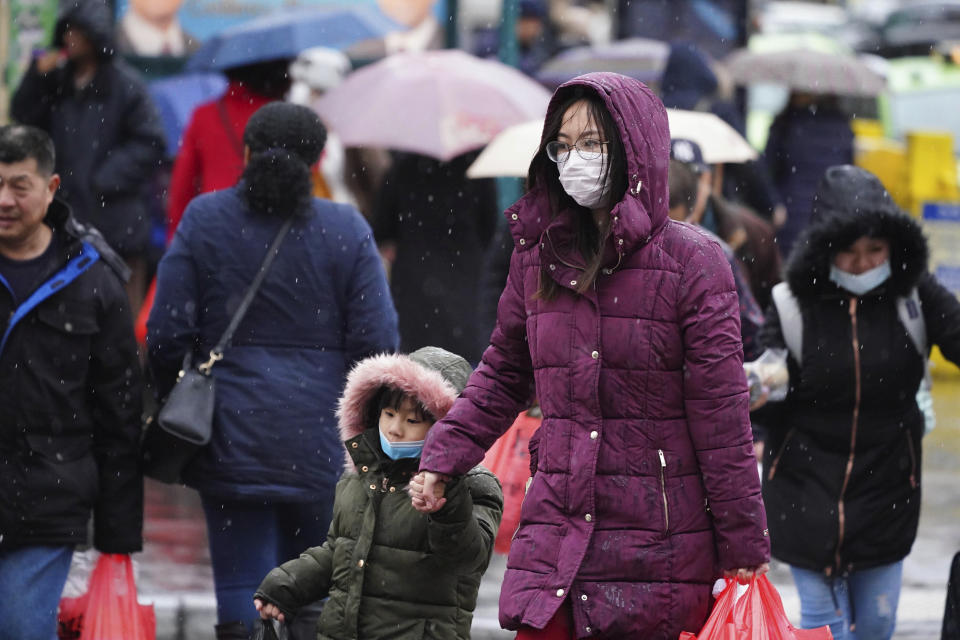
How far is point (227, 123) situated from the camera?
817 cm

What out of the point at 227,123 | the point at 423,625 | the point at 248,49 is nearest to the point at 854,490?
the point at 423,625

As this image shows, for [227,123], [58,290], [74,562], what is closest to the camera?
[58,290]

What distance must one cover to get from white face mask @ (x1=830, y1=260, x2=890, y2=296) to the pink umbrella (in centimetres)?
288

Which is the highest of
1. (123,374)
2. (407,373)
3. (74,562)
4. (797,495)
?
(407,373)

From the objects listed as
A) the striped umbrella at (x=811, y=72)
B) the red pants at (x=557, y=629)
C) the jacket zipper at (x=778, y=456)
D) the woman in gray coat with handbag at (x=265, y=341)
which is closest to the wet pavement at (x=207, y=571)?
the woman in gray coat with handbag at (x=265, y=341)

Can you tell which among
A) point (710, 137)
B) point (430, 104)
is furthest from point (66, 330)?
point (430, 104)

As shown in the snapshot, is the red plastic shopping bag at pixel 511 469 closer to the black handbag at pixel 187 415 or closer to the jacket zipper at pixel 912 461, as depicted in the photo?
the black handbag at pixel 187 415

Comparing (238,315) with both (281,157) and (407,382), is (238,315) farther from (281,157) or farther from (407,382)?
(407,382)

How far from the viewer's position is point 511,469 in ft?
20.5

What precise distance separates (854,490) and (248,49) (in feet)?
14.8

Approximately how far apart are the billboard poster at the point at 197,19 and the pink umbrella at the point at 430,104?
2.64 meters

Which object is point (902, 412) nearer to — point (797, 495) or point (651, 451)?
point (797, 495)

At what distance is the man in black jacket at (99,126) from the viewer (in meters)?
9.50

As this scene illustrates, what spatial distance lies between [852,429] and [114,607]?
251 centimetres
